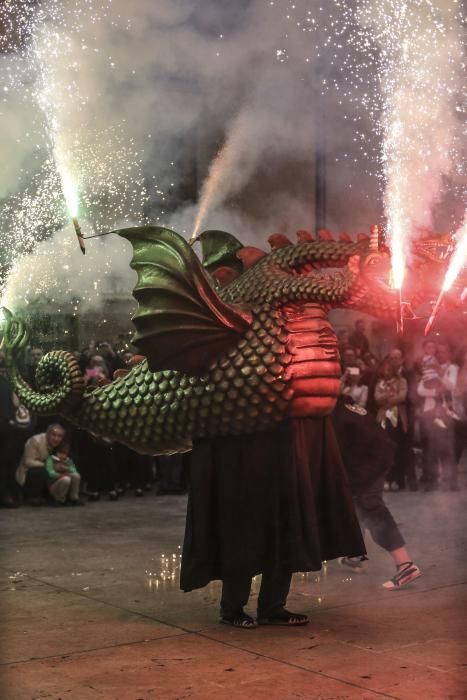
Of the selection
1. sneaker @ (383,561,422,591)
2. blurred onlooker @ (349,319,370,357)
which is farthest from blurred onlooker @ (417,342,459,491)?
sneaker @ (383,561,422,591)

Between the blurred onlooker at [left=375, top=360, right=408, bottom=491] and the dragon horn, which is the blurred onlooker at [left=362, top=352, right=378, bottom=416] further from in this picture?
the dragon horn

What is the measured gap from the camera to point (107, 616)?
17.5ft

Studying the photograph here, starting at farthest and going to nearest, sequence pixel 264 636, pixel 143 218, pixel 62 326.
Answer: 1. pixel 62 326
2. pixel 143 218
3. pixel 264 636

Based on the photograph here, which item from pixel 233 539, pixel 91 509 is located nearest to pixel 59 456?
pixel 91 509

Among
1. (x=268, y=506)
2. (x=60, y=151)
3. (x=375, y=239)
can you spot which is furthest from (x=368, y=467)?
(x=60, y=151)

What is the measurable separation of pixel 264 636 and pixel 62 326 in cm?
674

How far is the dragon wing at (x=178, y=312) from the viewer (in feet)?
16.6

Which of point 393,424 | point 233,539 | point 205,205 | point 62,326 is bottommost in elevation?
point 233,539

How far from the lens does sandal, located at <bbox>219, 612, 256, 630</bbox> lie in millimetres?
4980

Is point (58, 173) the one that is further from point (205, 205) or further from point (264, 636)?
point (264, 636)

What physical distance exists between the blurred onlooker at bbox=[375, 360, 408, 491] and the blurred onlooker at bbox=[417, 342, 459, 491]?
22 centimetres

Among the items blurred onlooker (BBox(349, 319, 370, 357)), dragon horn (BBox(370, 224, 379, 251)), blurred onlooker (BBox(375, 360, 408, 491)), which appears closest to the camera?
dragon horn (BBox(370, 224, 379, 251))

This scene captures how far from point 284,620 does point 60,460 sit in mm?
5160

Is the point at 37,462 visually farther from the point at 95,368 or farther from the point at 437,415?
the point at 437,415
